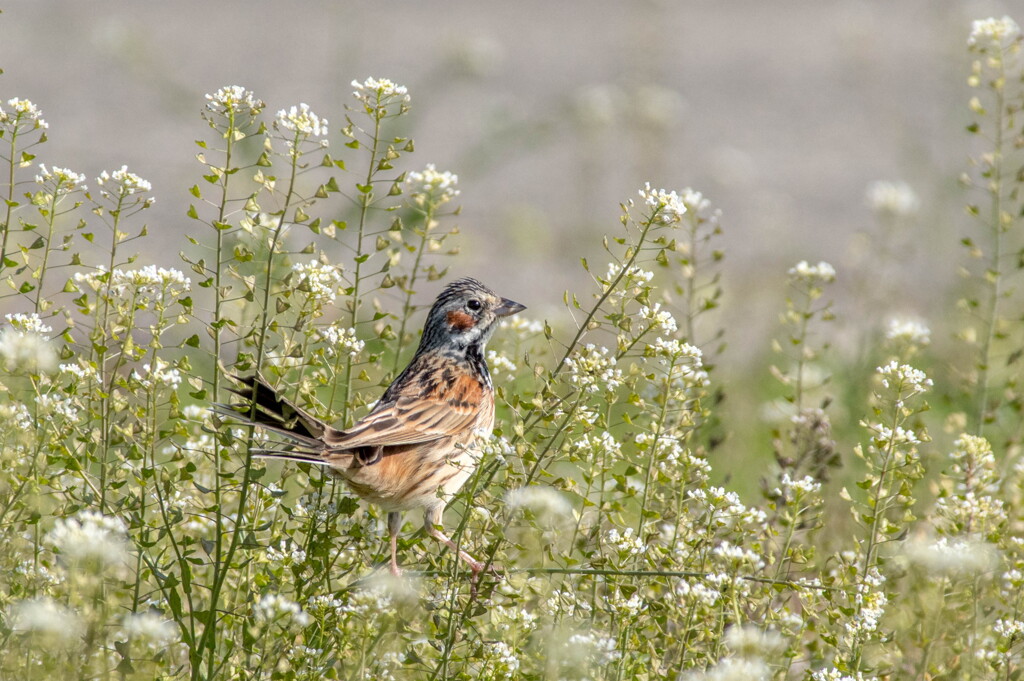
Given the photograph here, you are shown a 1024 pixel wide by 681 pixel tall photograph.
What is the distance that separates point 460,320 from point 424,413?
661 millimetres

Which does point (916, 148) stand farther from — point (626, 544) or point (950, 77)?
point (626, 544)

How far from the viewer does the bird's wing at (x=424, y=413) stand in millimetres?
4547

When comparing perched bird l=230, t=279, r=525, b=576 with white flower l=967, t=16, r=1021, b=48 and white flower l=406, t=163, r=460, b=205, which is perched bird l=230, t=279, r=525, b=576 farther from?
white flower l=967, t=16, r=1021, b=48

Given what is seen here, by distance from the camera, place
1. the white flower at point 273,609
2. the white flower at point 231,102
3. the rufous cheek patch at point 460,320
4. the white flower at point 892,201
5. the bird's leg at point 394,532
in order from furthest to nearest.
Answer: the white flower at point 892,201
the rufous cheek patch at point 460,320
the bird's leg at point 394,532
the white flower at point 231,102
the white flower at point 273,609

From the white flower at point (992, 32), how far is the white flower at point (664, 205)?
2005 millimetres

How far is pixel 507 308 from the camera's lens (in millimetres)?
5414

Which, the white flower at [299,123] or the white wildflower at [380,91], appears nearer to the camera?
the white flower at [299,123]

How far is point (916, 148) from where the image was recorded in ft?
25.7

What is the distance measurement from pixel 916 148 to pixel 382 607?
5.72 m

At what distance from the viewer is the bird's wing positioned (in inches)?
179

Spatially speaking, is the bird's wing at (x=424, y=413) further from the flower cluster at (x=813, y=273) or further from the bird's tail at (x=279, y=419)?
the flower cluster at (x=813, y=273)

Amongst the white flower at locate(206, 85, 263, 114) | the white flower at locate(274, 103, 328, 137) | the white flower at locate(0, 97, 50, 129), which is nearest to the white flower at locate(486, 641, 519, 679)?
the white flower at locate(274, 103, 328, 137)

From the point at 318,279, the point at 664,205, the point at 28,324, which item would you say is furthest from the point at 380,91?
the point at 28,324

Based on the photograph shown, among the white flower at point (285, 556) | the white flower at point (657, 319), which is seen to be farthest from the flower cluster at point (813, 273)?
the white flower at point (285, 556)
